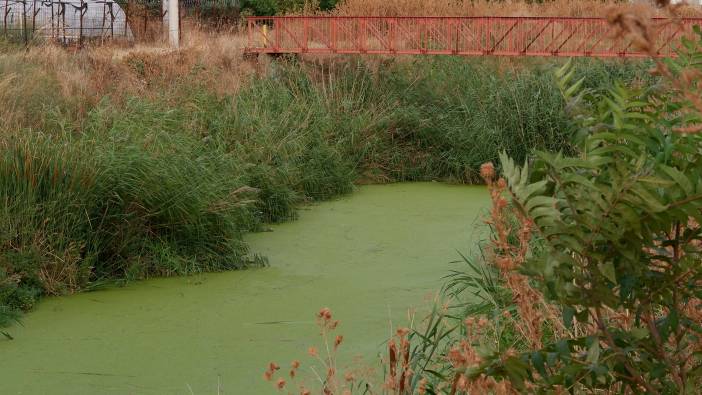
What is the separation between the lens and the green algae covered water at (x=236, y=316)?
4.74m

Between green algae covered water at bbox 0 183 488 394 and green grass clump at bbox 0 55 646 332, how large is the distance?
1.04 ft

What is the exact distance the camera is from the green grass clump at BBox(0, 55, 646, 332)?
20.9ft

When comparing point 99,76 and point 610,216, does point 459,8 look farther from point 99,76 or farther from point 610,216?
A: point 610,216

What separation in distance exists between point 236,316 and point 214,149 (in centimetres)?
320

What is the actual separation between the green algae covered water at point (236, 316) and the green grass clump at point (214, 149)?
316 mm

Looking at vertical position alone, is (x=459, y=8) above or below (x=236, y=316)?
above

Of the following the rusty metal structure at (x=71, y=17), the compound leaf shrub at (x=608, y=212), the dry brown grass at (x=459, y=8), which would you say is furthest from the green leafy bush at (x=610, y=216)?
the rusty metal structure at (x=71, y=17)

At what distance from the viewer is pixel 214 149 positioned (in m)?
8.71

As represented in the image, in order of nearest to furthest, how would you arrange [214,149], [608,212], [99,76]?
[608,212] < [214,149] < [99,76]

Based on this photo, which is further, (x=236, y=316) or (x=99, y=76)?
(x=99, y=76)

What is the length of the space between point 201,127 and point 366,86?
360cm

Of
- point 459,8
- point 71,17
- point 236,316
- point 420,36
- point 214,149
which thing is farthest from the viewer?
point 71,17

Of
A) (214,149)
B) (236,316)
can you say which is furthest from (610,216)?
(214,149)

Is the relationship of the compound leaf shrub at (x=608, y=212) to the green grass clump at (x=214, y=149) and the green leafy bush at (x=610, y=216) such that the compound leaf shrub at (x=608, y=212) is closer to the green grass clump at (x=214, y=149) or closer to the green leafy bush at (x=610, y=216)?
the green leafy bush at (x=610, y=216)
